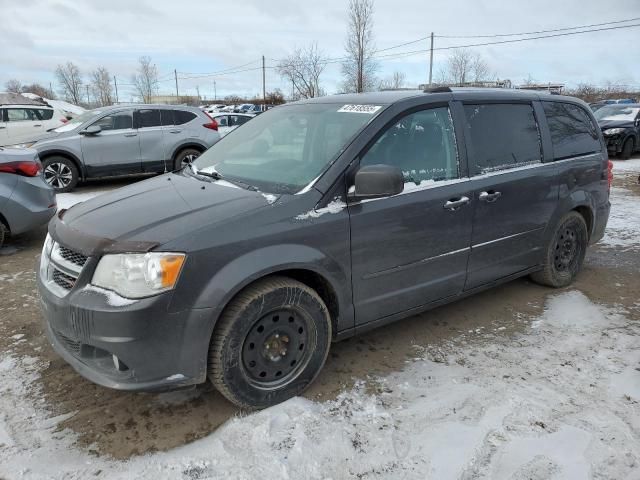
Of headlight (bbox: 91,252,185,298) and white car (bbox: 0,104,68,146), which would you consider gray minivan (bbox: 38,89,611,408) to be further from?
white car (bbox: 0,104,68,146)

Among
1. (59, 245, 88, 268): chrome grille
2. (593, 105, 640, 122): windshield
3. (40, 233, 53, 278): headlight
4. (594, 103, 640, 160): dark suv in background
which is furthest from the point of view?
(593, 105, 640, 122): windshield

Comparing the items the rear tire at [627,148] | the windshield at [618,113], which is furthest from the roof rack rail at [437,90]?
the windshield at [618,113]

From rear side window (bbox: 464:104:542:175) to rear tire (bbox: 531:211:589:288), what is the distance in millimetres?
780

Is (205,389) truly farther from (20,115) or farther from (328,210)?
(20,115)

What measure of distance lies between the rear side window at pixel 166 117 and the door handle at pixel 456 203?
8.23m

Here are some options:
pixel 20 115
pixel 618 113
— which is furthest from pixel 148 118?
pixel 618 113

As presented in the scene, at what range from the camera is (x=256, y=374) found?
273cm

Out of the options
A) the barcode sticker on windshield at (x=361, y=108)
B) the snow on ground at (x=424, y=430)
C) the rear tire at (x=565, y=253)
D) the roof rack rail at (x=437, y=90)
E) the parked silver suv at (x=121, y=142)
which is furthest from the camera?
the parked silver suv at (x=121, y=142)

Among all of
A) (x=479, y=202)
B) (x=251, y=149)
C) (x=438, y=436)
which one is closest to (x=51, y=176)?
(x=251, y=149)

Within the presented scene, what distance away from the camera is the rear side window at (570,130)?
4.26m

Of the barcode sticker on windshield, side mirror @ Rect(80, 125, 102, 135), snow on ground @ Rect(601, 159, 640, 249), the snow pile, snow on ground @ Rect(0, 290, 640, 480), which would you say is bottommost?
snow on ground @ Rect(601, 159, 640, 249)

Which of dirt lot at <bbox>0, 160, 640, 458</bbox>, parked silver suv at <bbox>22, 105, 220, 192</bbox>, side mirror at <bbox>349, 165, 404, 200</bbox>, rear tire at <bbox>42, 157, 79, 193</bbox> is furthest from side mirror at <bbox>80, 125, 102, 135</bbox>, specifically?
side mirror at <bbox>349, 165, 404, 200</bbox>

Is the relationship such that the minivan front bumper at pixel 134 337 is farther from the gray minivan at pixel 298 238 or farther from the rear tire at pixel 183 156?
the rear tire at pixel 183 156

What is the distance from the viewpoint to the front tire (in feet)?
8.42
